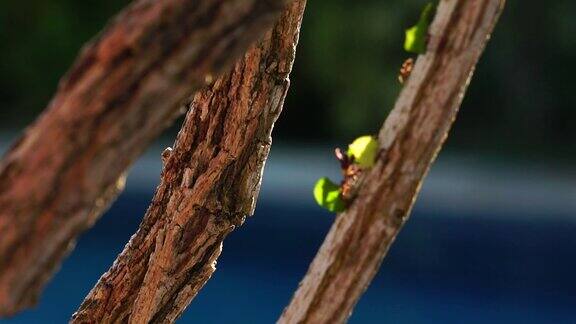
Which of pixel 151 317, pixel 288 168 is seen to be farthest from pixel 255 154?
pixel 288 168

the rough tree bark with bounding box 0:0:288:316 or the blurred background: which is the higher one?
the blurred background

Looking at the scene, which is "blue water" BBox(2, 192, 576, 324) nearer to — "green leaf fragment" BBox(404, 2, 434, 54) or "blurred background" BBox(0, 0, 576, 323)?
"blurred background" BBox(0, 0, 576, 323)

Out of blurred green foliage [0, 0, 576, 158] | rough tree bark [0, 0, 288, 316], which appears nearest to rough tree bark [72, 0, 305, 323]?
rough tree bark [0, 0, 288, 316]

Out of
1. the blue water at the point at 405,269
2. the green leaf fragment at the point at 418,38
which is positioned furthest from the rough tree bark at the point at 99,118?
the blue water at the point at 405,269

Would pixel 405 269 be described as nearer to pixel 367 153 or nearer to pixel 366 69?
pixel 366 69

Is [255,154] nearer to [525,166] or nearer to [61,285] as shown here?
[61,285]

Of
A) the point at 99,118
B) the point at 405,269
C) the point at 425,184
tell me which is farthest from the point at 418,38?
the point at 425,184

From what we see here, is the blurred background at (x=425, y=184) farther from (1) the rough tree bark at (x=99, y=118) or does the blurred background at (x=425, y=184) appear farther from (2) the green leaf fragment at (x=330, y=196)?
(1) the rough tree bark at (x=99, y=118)
